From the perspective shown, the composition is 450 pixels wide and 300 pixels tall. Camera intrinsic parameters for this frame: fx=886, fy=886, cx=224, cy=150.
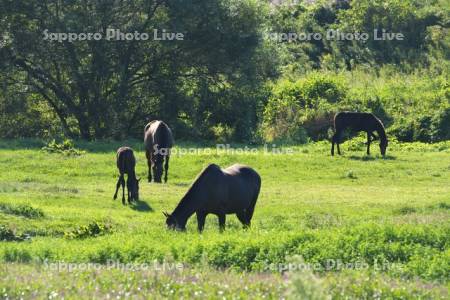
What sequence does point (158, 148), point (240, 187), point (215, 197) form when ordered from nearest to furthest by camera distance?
point (215, 197)
point (240, 187)
point (158, 148)

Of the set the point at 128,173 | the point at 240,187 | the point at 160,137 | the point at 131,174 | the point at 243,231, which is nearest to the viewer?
the point at 243,231

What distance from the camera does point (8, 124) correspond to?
1820 inches

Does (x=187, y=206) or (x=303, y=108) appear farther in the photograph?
(x=303, y=108)

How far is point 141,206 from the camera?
26.6 metres

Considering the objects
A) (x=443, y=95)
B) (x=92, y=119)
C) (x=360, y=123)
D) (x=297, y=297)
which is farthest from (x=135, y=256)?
(x=443, y=95)

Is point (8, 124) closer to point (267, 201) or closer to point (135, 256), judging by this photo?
point (267, 201)

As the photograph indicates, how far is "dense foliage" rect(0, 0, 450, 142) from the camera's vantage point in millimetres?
44781

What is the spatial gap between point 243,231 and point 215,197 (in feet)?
3.66

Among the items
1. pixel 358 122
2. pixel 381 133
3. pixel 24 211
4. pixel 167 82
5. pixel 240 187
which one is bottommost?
pixel 24 211

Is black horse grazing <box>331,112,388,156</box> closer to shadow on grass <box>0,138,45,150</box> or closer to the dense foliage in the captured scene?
the dense foliage

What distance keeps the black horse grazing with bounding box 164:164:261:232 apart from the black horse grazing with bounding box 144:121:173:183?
10.8 metres

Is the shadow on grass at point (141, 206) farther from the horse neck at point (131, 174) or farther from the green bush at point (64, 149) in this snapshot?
the green bush at point (64, 149)

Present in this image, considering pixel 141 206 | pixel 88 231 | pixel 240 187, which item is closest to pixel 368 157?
pixel 141 206

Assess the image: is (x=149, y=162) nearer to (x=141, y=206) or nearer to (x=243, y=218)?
(x=141, y=206)
